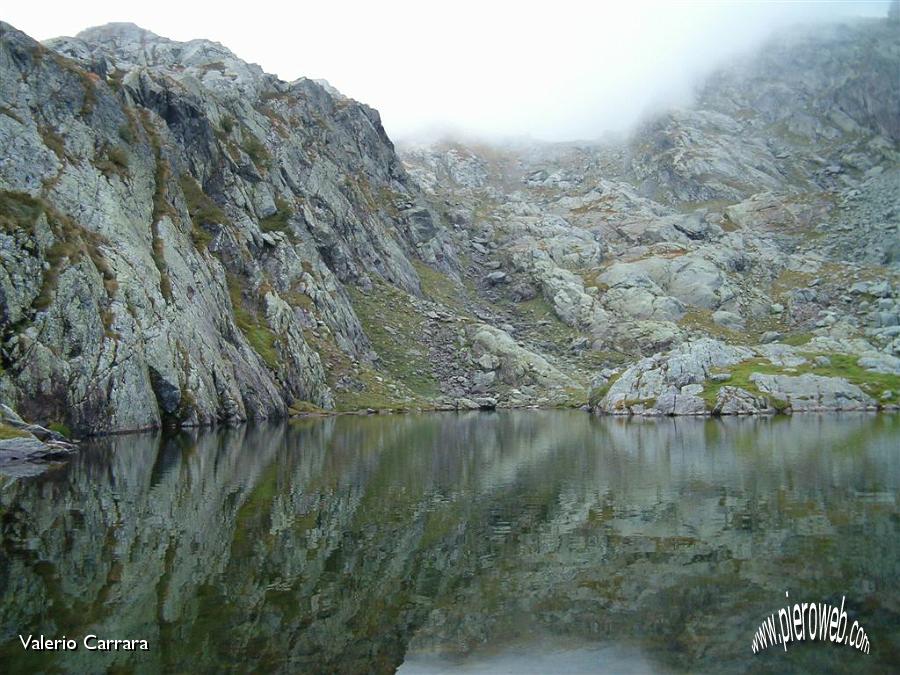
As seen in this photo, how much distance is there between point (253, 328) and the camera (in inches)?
4791

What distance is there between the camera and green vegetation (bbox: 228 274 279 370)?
117250 millimetres

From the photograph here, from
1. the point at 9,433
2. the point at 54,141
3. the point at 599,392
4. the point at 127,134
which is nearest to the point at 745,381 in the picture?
the point at 599,392

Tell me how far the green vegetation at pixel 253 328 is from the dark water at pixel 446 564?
67.4m

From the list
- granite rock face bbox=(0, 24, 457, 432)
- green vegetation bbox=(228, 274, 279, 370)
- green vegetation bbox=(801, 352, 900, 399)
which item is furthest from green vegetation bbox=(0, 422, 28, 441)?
green vegetation bbox=(801, 352, 900, 399)

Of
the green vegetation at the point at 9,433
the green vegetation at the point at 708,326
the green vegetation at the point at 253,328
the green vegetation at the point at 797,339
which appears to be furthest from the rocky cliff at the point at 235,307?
the green vegetation at the point at 9,433

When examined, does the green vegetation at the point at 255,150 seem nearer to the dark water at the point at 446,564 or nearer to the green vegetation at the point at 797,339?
the dark water at the point at 446,564

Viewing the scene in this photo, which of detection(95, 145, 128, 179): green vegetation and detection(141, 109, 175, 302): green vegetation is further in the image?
detection(95, 145, 128, 179): green vegetation

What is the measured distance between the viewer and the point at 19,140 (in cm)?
9125

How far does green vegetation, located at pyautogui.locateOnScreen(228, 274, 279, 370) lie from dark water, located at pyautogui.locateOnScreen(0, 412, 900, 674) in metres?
67.4

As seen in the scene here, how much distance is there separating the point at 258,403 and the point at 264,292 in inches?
1297

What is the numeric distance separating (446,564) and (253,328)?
105280 mm

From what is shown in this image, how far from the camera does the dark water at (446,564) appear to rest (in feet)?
52.9

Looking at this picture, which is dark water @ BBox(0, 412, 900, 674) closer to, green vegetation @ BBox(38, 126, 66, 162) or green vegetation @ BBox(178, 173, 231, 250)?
green vegetation @ BBox(38, 126, 66, 162)

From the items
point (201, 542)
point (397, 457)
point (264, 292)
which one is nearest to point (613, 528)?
point (201, 542)
